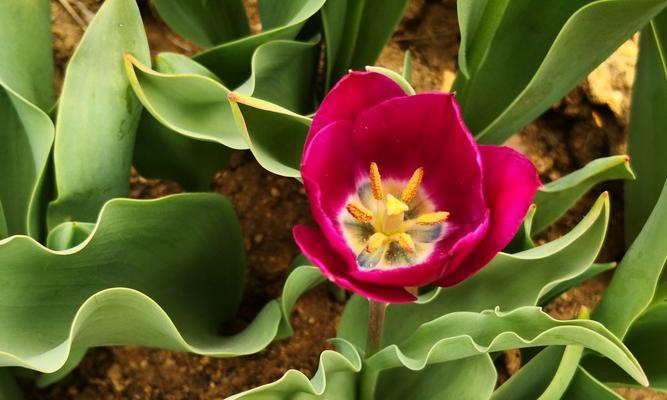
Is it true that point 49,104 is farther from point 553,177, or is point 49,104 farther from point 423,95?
point 553,177

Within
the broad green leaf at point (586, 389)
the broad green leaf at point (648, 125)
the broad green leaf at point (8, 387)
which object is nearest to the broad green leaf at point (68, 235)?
the broad green leaf at point (8, 387)

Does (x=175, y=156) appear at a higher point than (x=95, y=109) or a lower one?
lower

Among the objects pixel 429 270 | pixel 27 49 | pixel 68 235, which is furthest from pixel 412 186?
pixel 27 49

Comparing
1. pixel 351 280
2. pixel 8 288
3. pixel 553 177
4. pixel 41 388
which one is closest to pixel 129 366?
pixel 41 388

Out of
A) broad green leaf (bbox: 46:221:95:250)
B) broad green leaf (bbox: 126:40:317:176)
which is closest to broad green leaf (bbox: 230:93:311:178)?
broad green leaf (bbox: 126:40:317:176)

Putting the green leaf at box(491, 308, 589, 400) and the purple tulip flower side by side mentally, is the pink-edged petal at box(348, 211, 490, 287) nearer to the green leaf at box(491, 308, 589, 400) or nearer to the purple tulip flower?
the purple tulip flower

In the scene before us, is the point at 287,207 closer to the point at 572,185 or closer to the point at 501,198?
the point at 572,185

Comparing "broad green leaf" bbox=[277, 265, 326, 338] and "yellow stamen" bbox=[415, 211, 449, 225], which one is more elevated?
"yellow stamen" bbox=[415, 211, 449, 225]
